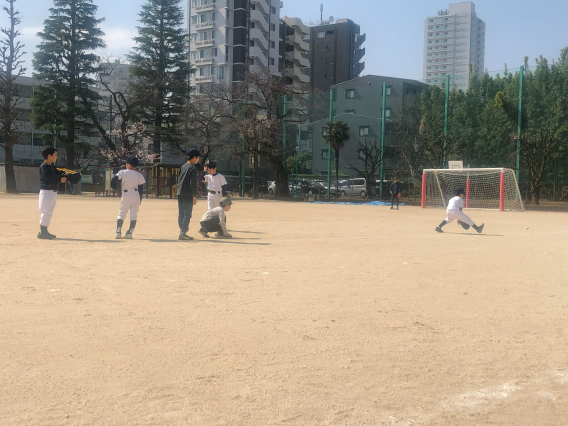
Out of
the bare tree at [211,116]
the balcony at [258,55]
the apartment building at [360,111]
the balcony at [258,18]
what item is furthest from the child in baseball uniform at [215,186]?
the balcony at [258,18]

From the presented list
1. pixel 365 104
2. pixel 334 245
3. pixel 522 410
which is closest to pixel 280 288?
pixel 522 410

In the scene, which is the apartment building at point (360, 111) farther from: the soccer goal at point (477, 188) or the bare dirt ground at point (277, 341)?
the bare dirt ground at point (277, 341)

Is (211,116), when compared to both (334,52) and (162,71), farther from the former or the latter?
(334,52)

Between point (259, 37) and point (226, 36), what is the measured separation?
499 cm

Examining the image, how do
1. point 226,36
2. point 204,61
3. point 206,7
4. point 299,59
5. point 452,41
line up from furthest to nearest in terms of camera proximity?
point 452,41 → point 299,59 → point 204,61 → point 206,7 → point 226,36

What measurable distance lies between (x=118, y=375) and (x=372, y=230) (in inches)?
479

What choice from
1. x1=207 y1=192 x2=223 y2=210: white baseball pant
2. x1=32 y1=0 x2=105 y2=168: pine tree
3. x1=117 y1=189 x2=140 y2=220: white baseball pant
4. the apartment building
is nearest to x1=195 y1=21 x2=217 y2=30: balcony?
the apartment building

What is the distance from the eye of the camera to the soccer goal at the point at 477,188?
101ft

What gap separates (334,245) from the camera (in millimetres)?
11242

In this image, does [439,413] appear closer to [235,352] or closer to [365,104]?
[235,352]

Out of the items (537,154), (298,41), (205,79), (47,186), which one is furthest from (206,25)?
(47,186)

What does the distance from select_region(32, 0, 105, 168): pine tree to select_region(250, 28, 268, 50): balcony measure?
4378cm

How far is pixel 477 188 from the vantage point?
32.0 metres

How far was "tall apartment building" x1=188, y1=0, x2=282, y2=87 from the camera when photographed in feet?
274
